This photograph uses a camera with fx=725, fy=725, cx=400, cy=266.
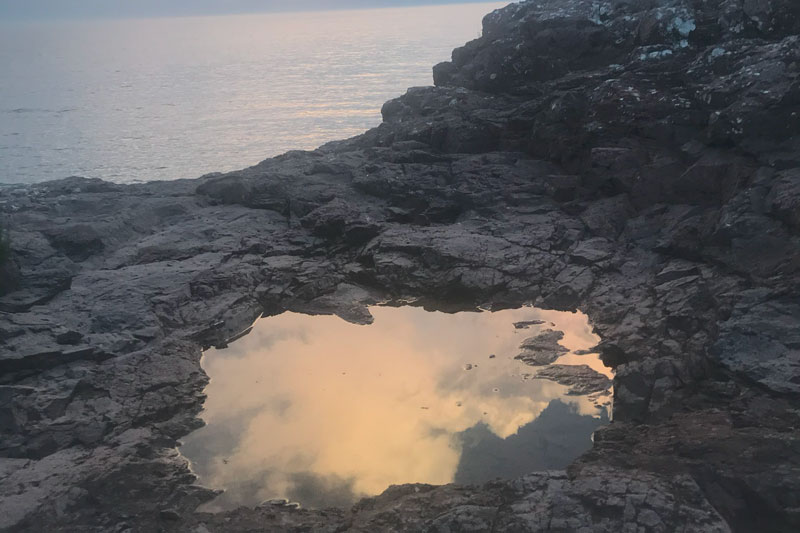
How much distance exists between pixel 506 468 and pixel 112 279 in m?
5.87

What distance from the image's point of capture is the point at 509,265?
1005 cm

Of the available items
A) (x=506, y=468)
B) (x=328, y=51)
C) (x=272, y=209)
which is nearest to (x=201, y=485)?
(x=506, y=468)

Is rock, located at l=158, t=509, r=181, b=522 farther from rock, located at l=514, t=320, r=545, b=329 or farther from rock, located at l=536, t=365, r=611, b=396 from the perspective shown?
rock, located at l=514, t=320, r=545, b=329

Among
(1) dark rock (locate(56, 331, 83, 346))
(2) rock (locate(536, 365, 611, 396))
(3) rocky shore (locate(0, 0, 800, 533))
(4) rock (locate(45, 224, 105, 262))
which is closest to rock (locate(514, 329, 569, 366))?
(2) rock (locate(536, 365, 611, 396))

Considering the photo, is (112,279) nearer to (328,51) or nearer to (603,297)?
(603,297)

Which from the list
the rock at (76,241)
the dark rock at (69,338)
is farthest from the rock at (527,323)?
the rock at (76,241)

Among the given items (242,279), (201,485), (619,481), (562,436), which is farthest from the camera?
(242,279)

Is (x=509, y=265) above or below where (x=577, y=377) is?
above

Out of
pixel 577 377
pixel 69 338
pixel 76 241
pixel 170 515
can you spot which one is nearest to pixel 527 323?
pixel 577 377

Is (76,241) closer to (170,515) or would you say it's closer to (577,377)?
(170,515)

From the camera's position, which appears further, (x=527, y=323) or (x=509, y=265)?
(x=509, y=265)

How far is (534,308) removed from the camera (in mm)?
9781

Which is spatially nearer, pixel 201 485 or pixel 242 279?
pixel 201 485

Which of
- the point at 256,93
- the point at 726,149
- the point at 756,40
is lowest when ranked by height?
the point at 256,93
